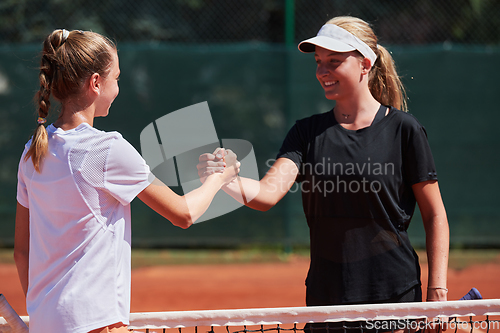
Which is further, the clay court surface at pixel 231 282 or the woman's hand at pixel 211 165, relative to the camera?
the clay court surface at pixel 231 282

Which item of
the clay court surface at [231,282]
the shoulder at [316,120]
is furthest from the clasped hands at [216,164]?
the clay court surface at [231,282]

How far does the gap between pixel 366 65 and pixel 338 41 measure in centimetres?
17

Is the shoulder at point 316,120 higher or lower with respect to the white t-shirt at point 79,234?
higher

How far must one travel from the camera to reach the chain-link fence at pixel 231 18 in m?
8.16

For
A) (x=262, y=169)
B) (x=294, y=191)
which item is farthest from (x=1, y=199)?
(x=294, y=191)

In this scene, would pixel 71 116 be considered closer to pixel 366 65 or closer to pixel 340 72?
pixel 340 72

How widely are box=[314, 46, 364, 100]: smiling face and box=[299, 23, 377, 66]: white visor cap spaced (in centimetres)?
3

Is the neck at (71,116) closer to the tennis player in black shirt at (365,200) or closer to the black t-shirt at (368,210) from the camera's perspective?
the tennis player in black shirt at (365,200)

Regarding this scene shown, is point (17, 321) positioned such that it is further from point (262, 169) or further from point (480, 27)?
point (480, 27)

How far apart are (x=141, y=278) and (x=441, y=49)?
4962mm

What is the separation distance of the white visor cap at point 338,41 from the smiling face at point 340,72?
0.10 feet

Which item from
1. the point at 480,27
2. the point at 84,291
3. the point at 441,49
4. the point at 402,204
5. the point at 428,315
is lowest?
the point at 428,315

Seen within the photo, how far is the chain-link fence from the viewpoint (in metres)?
8.16

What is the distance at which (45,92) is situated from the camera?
1.52 metres
